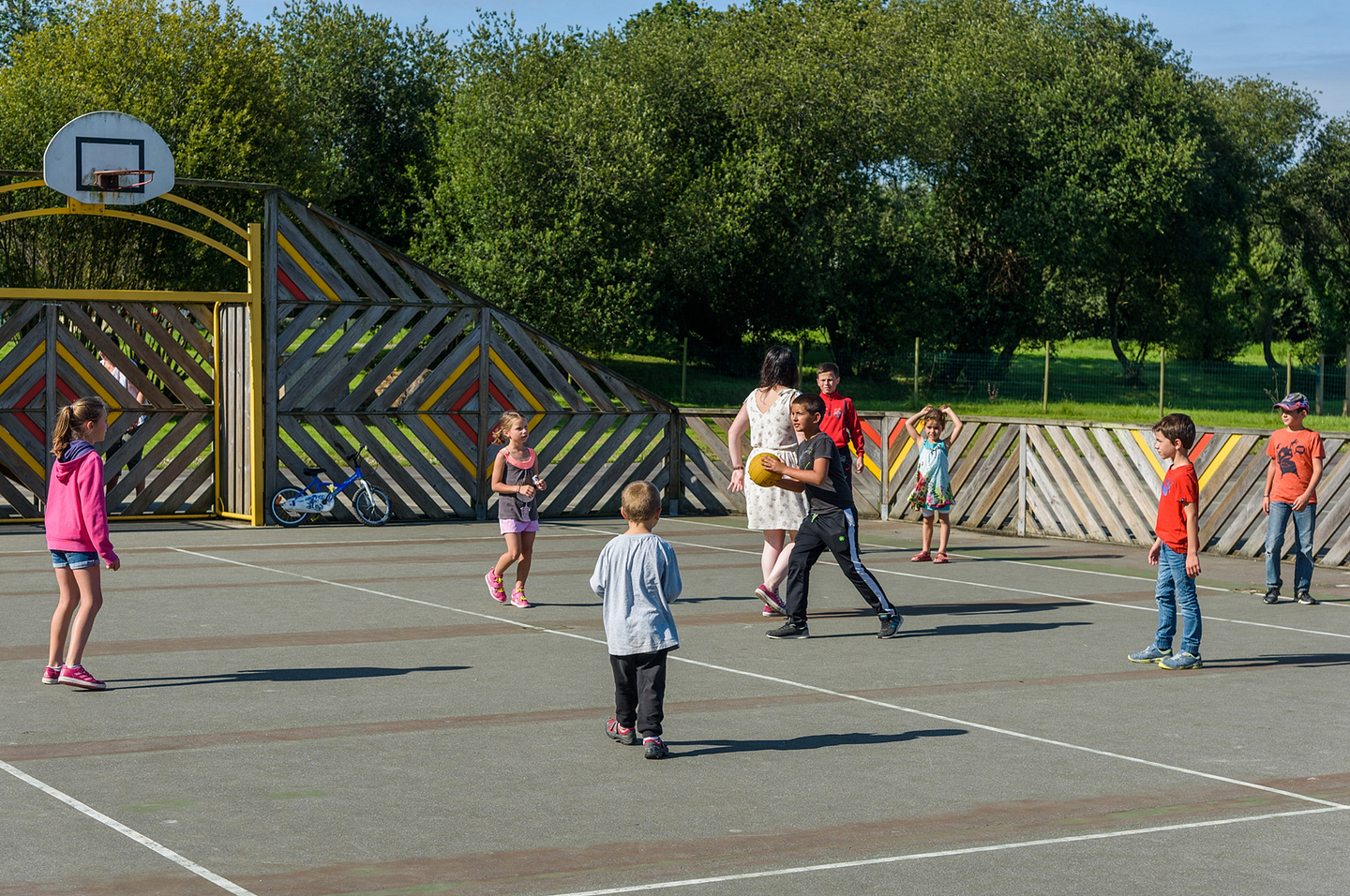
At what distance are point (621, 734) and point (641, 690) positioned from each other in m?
0.32

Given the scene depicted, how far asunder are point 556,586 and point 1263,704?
6.59 meters

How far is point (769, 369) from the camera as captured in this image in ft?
37.4

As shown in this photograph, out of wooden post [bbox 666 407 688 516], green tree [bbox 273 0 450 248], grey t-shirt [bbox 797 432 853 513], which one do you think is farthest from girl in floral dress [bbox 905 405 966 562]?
green tree [bbox 273 0 450 248]

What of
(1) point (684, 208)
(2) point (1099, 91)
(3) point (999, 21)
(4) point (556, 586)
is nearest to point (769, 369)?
(4) point (556, 586)

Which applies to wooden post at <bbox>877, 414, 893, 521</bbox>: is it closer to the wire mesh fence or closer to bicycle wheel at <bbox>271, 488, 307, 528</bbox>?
bicycle wheel at <bbox>271, 488, 307, 528</bbox>

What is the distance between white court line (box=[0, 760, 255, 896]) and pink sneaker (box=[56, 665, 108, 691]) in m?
1.72

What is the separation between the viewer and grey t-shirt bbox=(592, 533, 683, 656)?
7.11 m

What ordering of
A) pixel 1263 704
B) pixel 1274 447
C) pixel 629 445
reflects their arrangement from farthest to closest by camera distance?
pixel 629 445, pixel 1274 447, pixel 1263 704

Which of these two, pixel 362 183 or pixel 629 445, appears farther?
pixel 362 183

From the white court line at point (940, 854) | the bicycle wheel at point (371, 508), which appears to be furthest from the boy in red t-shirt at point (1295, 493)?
the bicycle wheel at point (371, 508)

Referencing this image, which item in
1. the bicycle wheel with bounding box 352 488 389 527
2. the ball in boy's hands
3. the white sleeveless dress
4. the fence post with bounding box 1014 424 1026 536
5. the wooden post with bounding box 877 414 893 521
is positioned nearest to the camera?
the ball in boy's hands

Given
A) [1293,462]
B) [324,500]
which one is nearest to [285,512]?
[324,500]

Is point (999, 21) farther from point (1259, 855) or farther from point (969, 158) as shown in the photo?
point (1259, 855)

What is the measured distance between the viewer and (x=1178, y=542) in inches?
376
